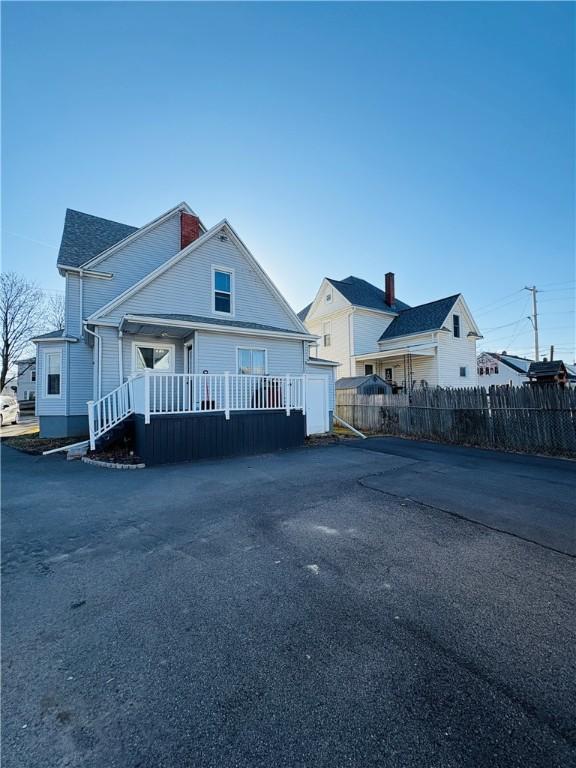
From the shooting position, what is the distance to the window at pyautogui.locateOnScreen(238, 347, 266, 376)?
40.4 ft

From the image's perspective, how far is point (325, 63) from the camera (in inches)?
387

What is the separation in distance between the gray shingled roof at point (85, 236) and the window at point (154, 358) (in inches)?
180

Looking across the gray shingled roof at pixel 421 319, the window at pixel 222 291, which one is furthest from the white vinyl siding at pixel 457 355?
the window at pixel 222 291

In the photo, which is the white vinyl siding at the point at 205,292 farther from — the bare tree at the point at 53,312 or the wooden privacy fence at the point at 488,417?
the bare tree at the point at 53,312

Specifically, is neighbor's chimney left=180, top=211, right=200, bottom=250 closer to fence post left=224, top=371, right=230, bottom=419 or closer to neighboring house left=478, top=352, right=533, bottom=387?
fence post left=224, top=371, right=230, bottom=419

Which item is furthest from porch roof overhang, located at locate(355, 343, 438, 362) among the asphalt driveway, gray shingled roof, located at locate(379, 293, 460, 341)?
the asphalt driveway

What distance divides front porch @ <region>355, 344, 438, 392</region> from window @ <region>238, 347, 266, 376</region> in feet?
37.1

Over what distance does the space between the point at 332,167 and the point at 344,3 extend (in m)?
4.30

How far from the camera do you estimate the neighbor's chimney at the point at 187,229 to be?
14211mm

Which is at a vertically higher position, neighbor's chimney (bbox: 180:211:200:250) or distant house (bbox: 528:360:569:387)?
neighbor's chimney (bbox: 180:211:200:250)

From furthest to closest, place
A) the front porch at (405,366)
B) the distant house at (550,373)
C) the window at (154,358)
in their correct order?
1. the front porch at (405,366)
2. the distant house at (550,373)
3. the window at (154,358)

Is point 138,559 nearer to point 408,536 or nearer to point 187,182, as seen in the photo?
point 408,536

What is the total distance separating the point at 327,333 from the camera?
83.0 ft

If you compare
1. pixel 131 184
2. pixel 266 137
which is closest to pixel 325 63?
pixel 266 137
